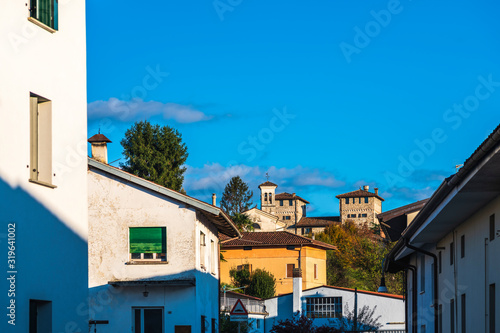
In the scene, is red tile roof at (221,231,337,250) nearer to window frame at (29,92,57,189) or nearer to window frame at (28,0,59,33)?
window frame at (28,0,59,33)

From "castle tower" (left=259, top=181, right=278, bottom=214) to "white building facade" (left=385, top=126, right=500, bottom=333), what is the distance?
15716 cm

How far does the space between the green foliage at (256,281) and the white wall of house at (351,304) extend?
16.9m

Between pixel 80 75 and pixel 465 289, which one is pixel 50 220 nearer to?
pixel 80 75

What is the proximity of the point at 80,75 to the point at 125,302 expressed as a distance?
14.9 meters

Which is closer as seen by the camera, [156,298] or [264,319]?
[156,298]

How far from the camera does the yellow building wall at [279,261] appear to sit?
76250 millimetres

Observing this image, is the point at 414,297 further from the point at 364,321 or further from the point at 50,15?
the point at 364,321

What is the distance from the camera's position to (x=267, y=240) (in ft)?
255

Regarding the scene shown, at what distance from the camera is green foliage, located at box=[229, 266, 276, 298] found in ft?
242

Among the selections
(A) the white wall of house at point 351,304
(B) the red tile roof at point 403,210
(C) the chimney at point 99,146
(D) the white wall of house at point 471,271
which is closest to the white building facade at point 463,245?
(D) the white wall of house at point 471,271

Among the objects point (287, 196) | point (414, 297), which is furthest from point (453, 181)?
point (287, 196)

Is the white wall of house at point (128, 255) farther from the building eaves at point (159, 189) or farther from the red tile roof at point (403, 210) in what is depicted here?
the red tile roof at point (403, 210)

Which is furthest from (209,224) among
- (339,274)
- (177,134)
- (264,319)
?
(339,274)

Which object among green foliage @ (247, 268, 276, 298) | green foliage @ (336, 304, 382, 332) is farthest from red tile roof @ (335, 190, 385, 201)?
green foliage @ (336, 304, 382, 332)
